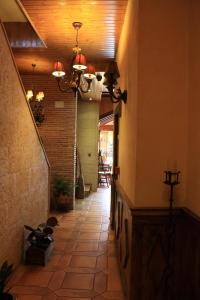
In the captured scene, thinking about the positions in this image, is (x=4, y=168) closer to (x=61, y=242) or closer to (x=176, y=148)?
(x=176, y=148)

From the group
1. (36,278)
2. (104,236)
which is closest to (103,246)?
(104,236)

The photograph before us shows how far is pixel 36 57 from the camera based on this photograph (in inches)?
205

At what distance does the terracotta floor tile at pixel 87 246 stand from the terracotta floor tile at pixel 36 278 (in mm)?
877

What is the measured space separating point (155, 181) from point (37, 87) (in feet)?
16.4

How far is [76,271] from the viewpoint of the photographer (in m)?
3.38

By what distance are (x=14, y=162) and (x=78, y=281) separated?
1461mm

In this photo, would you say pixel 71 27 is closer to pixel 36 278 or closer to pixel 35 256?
pixel 35 256

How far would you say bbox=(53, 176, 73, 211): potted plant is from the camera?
6426mm

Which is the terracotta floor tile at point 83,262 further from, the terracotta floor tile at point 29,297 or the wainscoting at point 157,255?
the wainscoting at point 157,255

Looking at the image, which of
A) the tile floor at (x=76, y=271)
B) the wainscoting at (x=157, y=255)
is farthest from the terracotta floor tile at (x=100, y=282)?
the wainscoting at (x=157, y=255)

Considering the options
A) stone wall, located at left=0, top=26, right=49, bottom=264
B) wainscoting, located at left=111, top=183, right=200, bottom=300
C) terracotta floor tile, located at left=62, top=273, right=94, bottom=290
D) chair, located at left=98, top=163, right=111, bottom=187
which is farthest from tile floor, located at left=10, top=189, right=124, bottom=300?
chair, located at left=98, top=163, right=111, bottom=187

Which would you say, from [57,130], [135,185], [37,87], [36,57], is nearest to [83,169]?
[57,130]

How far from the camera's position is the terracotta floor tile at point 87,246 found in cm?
411

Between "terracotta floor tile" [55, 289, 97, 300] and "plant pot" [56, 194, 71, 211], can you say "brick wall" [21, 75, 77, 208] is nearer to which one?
"plant pot" [56, 194, 71, 211]
